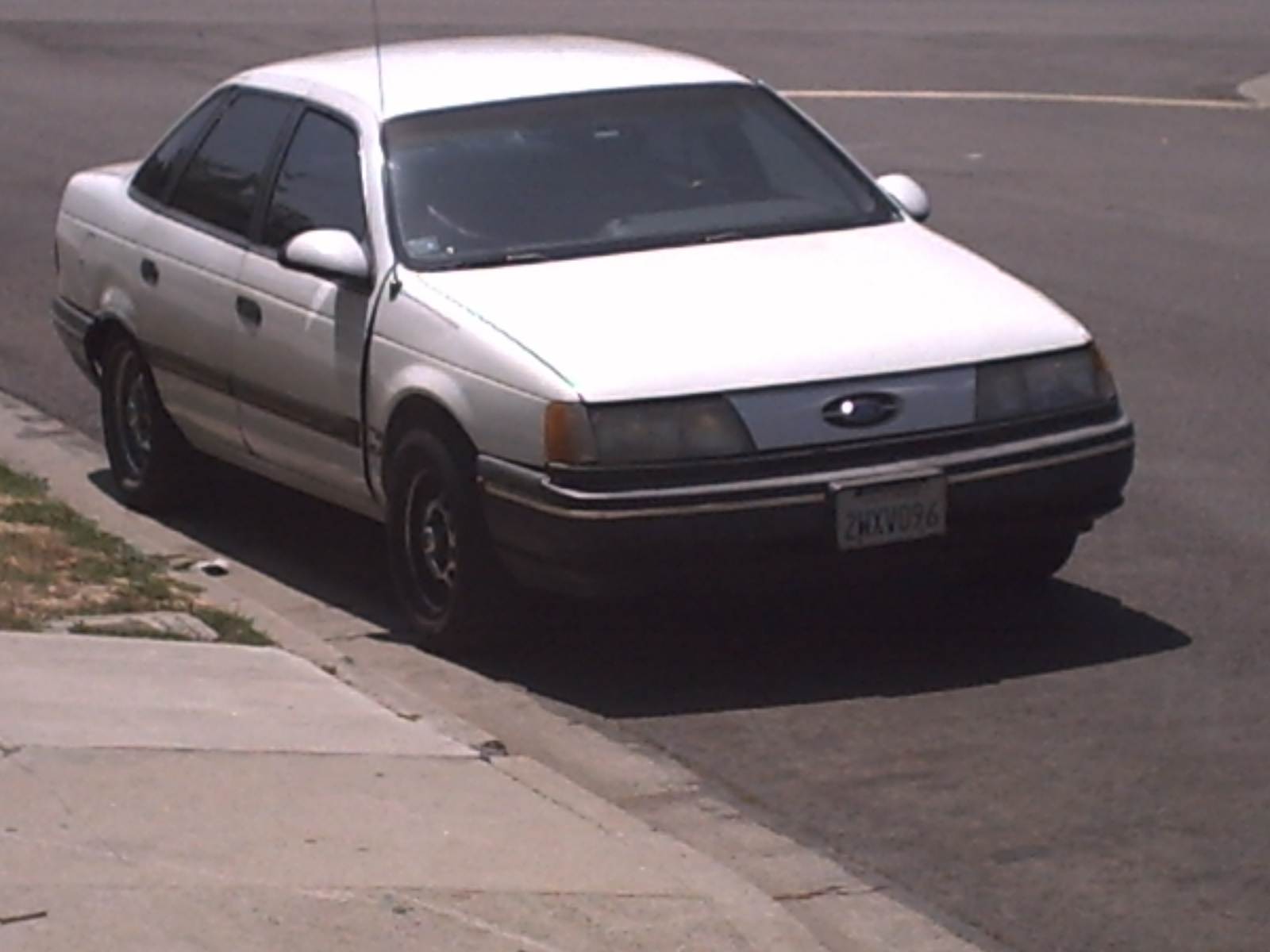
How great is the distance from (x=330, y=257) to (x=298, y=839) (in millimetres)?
2697

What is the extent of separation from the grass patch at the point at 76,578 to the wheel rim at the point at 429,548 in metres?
0.49

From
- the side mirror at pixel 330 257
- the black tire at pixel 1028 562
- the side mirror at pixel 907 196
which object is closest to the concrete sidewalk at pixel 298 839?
the side mirror at pixel 330 257

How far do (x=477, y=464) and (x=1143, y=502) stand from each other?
2788mm

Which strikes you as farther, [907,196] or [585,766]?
[907,196]

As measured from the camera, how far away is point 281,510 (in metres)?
10.4

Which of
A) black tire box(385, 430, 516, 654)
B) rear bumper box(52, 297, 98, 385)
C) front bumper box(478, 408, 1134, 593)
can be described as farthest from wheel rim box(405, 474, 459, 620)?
rear bumper box(52, 297, 98, 385)

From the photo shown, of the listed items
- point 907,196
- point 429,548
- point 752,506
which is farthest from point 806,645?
point 907,196

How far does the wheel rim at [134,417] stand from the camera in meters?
10.2

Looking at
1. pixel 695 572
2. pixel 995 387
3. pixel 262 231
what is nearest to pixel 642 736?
pixel 695 572

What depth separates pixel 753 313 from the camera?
802 cm

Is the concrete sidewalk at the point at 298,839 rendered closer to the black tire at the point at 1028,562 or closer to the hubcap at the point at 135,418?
the black tire at the point at 1028,562

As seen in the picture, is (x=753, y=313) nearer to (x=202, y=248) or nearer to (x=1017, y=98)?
(x=202, y=248)

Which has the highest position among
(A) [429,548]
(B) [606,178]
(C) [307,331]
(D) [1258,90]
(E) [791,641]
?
(B) [606,178]

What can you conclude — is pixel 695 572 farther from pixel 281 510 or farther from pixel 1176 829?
pixel 281 510
